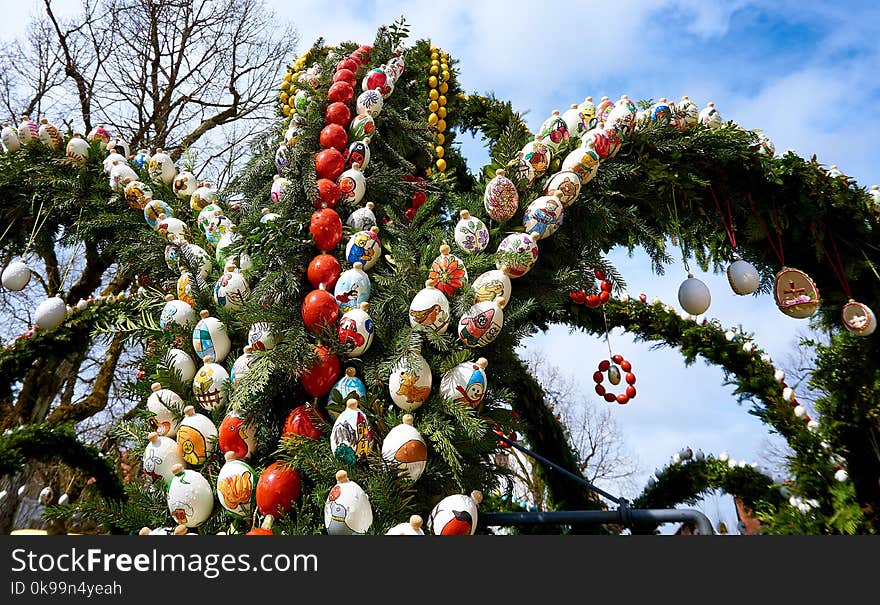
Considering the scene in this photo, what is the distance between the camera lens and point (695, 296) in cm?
215

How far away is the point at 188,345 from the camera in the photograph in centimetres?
169

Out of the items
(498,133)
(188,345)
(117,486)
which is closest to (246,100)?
(117,486)

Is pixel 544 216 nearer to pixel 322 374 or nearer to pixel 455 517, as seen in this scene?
pixel 322 374

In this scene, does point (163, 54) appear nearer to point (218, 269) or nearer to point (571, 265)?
point (218, 269)

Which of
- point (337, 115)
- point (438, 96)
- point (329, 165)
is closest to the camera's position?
point (329, 165)

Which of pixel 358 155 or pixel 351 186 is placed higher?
pixel 358 155

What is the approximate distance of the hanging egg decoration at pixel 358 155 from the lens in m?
1.98

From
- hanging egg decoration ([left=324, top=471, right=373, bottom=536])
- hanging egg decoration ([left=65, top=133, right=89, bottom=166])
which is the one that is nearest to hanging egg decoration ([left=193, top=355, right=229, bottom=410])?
hanging egg decoration ([left=324, top=471, right=373, bottom=536])

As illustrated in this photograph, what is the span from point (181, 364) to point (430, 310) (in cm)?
76

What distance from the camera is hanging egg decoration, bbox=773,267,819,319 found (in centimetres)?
218

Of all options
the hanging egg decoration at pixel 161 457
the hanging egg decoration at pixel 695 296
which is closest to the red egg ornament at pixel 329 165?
the hanging egg decoration at pixel 161 457

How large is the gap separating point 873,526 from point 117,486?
469 cm

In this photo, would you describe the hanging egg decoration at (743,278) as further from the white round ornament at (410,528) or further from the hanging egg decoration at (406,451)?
the white round ornament at (410,528)

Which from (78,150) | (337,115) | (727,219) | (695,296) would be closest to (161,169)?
(78,150)
